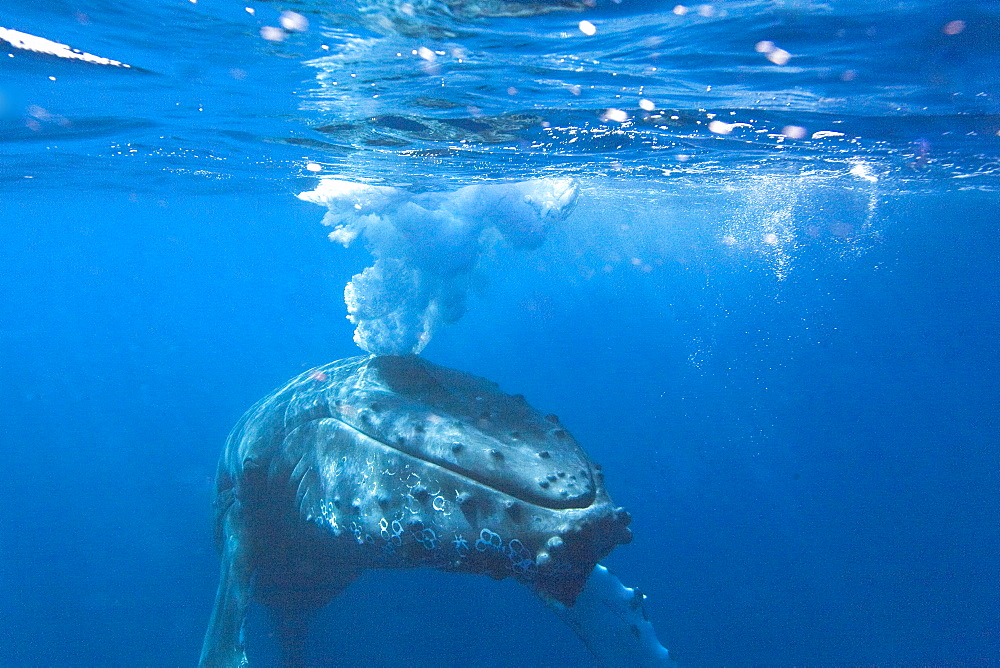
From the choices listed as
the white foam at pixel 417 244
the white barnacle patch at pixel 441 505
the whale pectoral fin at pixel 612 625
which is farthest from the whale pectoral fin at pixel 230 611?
→ the whale pectoral fin at pixel 612 625

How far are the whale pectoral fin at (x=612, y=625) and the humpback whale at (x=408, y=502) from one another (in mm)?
11

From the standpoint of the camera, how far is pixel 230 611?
588 centimetres

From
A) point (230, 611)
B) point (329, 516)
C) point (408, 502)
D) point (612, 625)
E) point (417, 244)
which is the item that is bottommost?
point (230, 611)

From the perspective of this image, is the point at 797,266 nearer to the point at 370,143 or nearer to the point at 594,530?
the point at 370,143

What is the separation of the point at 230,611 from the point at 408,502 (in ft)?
10.4

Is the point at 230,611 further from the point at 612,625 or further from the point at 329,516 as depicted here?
the point at 612,625

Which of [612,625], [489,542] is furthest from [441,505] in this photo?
[612,625]

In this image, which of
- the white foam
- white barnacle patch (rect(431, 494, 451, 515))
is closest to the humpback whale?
white barnacle patch (rect(431, 494, 451, 515))

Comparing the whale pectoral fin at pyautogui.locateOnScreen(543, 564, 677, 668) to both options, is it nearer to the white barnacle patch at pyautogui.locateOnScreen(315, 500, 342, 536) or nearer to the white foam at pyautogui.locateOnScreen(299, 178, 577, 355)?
the white barnacle patch at pyautogui.locateOnScreen(315, 500, 342, 536)

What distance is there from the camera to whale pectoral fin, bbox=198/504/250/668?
5625mm

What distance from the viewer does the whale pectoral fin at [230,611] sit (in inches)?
221

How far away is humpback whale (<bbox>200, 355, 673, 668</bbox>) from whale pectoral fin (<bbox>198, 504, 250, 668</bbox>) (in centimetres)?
1

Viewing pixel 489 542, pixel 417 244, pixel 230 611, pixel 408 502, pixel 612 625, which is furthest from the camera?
pixel 417 244

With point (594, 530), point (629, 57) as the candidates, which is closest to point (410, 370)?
point (594, 530)
